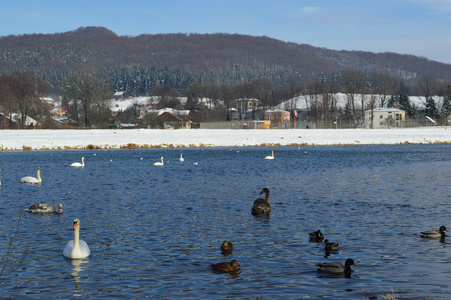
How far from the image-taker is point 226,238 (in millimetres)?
16531

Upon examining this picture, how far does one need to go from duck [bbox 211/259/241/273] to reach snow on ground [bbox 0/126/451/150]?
6853cm

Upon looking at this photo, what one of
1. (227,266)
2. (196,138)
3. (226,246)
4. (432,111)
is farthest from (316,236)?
(432,111)

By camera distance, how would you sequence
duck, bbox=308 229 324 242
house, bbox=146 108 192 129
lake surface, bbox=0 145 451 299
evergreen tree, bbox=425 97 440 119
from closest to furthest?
lake surface, bbox=0 145 451 299 → duck, bbox=308 229 324 242 → house, bbox=146 108 192 129 → evergreen tree, bbox=425 97 440 119

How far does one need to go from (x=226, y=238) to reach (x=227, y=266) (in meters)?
3.80

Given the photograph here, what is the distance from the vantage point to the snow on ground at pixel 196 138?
264ft

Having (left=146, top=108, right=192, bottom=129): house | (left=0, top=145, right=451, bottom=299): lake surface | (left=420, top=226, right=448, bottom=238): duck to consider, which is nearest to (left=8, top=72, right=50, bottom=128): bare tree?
(left=146, top=108, right=192, bottom=129): house

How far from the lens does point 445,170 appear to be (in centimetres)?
3975

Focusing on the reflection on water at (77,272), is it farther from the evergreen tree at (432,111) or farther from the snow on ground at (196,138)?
the evergreen tree at (432,111)

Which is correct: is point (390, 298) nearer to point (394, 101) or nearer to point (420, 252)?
point (420, 252)

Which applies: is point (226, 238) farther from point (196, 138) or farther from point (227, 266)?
point (196, 138)

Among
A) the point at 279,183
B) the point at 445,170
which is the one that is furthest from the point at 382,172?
the point at 279,183

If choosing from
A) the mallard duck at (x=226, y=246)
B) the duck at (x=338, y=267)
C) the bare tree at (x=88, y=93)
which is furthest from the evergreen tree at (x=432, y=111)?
the duck at (x=338, y=267)

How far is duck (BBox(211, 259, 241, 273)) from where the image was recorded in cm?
1274

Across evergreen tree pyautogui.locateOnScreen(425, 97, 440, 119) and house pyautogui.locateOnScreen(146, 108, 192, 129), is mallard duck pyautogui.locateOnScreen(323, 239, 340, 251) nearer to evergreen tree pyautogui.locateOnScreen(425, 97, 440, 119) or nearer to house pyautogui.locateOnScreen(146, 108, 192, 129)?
house pyautogui.locateOnScreen(146, 108, 192, 129)
